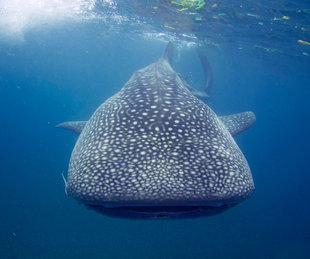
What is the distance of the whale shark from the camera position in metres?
2.34

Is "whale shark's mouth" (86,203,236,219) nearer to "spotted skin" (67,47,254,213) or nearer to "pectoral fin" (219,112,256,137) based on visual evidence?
"spotted skin" (67,47,254,213)

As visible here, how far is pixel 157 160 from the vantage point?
2.66 meters

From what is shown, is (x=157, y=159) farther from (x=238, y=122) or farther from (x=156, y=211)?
(x=238, y=122)

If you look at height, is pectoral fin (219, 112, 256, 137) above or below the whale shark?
below

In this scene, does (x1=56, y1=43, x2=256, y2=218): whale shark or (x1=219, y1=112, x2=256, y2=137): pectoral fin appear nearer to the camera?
(x1=56, y1=43, x2=256, y2=218): whale shark

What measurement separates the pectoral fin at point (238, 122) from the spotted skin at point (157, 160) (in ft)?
10.5

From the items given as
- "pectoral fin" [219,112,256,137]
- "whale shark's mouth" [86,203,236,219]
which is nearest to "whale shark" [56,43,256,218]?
"whale shark's mouth" [86,203,236,219]

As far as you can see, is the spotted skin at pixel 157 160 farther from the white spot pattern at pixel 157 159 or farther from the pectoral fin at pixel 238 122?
the pectoral fin at pixel 238 122

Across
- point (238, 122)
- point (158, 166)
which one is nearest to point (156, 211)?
point (158, 166)

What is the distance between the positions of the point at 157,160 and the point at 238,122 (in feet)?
17.3

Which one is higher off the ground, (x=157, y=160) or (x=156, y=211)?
(x=157, y=160)

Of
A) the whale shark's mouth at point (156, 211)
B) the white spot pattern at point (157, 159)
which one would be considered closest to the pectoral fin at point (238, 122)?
the white spot pattern at point (157, 159)

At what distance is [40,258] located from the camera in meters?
10.2

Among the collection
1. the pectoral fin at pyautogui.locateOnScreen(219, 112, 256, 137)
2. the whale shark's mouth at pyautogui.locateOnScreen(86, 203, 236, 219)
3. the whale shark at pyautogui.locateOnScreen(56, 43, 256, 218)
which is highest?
the whale shark at pyautogui.locateOnScreen(56, 43, 256, 218)
